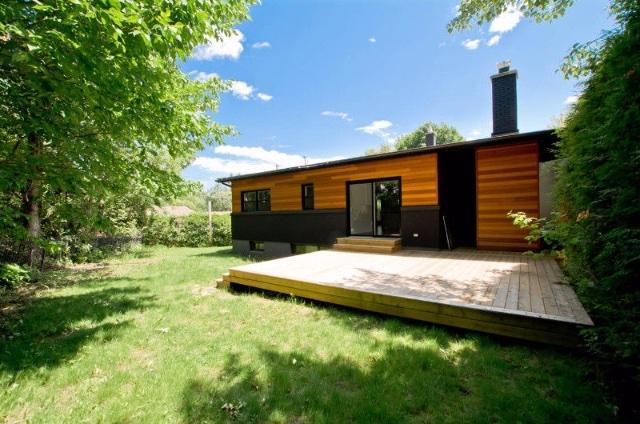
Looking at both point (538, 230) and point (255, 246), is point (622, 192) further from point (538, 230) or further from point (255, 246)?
point (255, 246)

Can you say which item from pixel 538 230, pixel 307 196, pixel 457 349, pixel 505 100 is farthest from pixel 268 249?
pixel 505 100

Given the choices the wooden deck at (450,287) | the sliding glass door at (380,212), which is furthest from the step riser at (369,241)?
the sliding glass door at (380,212)

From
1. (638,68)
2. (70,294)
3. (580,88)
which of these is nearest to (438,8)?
(580,88)

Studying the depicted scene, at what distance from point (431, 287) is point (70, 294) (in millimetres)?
7419

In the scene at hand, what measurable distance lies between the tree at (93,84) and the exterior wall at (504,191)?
6.52 meters

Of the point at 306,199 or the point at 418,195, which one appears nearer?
the point at 418,195

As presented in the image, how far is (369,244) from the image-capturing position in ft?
27.1

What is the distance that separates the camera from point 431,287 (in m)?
4.35

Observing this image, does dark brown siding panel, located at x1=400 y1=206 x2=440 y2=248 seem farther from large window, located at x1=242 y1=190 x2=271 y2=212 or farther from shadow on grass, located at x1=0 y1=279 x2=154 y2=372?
shadow on grass, located at x1=0 y1=279 x2=154 y2=372

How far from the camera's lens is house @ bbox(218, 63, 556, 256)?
6832mm

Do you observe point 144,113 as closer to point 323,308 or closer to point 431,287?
point 323,308

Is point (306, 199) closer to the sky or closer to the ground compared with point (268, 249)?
closer to the sky

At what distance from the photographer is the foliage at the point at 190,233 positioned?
52.1 ft

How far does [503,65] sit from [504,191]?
492 cm
